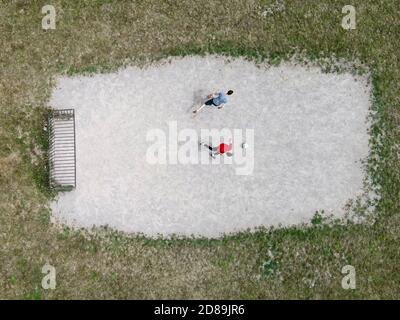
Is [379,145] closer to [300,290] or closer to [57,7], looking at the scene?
[300,290]

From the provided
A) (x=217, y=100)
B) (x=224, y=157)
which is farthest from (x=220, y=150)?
(x=217, y=100)

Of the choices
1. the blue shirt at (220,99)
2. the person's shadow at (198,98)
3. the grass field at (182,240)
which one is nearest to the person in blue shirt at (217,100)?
the blue shirt at (220,99)

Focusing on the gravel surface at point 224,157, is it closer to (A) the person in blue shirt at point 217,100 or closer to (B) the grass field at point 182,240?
(A) the person in blue shirt at point 217,100

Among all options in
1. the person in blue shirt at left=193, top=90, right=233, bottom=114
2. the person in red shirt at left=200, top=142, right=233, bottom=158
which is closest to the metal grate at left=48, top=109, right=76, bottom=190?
the person in blue shirt at left=193, top=90, right=233, bottom=114

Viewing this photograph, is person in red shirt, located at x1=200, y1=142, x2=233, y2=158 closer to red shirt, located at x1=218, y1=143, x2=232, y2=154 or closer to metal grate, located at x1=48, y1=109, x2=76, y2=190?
red shirt, located at x1=218, y1=143, x2=232, y2=154

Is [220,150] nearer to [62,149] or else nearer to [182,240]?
[182,240]
